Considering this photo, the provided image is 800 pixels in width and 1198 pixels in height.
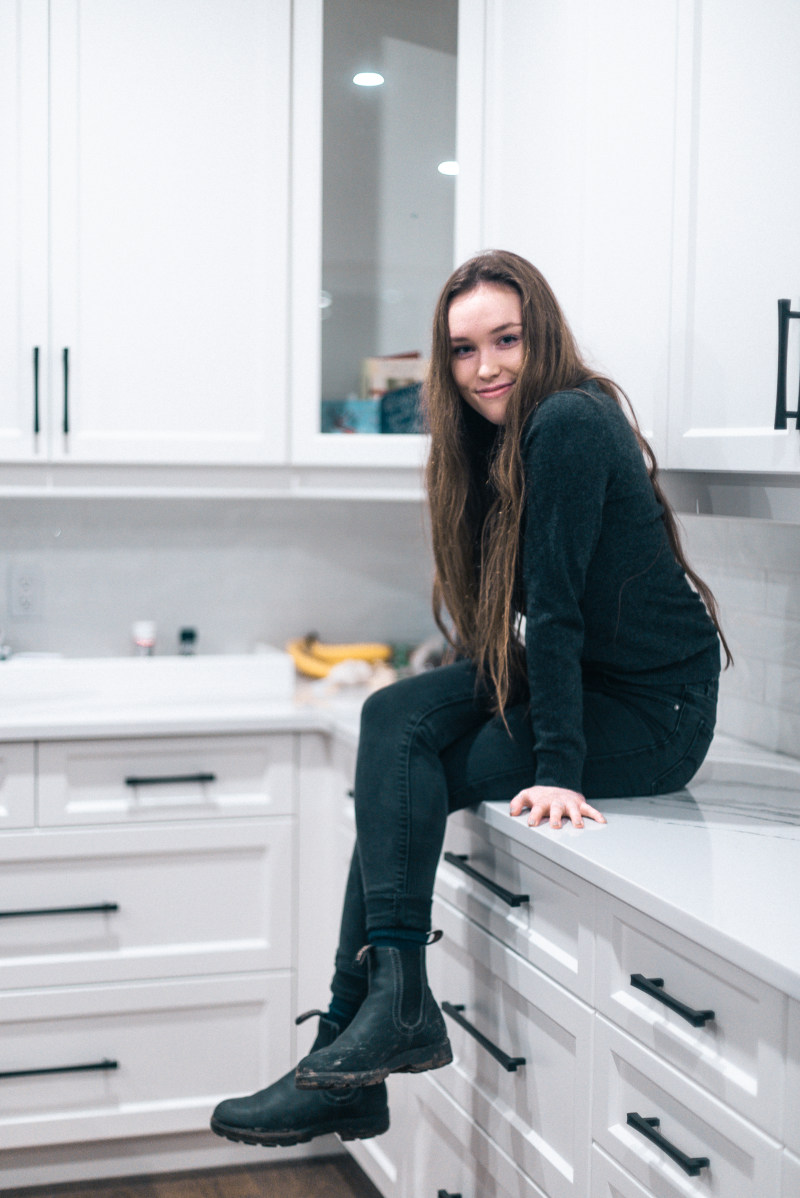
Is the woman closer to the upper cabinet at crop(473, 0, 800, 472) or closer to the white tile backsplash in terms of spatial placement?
the upper cabinet at crop(473, 0, 800, 472)

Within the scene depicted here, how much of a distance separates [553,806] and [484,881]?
189mm

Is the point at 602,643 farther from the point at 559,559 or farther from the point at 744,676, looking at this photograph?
the point at 744,676

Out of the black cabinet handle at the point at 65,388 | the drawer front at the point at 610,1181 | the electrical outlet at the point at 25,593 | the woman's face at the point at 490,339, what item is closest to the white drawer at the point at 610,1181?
the drawer front at the point at 610,1181

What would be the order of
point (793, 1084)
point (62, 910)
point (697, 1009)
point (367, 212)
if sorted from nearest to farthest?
1. point (793, 1084)
2. point (697, 1009)
3. point (62, 910)
4. point (367, 212)

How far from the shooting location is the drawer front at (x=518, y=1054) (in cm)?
130

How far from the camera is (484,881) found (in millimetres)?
1506

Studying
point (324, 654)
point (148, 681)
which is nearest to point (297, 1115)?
point (148, 681)

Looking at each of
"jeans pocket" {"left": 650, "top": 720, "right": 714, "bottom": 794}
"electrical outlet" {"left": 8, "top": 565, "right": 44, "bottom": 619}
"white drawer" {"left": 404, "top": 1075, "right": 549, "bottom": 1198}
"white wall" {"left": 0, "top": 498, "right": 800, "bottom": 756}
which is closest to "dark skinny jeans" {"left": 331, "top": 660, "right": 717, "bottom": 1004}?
"jeans pocket" {"left": 650, "top": 720, "right": 714, "bottom": 794}

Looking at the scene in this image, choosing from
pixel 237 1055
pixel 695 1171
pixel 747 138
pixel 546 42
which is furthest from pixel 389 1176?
pixel 546 42

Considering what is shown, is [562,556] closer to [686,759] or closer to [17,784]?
[686,759]

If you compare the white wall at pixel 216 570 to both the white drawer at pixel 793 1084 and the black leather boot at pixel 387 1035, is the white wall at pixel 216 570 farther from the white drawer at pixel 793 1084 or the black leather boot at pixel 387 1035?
the white drawer at pixel 793 1084

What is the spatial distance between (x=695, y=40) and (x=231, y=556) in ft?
4.66

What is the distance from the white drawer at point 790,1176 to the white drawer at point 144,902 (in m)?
1.24

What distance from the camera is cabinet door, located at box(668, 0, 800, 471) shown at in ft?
4.44
